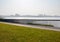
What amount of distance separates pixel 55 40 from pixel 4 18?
9.39 meters

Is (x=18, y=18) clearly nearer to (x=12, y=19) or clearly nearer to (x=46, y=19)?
(x=12, y=19)

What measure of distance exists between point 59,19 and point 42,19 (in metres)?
1.45

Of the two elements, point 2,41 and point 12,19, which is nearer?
point 2,41

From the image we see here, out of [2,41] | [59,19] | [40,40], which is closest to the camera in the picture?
[2,41]

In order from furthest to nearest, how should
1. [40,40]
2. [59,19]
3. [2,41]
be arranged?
[59,19], [40,40], [2,41]

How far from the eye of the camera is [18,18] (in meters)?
13.0

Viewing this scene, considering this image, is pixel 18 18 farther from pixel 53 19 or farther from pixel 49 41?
pixel 49 41

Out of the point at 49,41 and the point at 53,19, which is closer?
the point at 49,41

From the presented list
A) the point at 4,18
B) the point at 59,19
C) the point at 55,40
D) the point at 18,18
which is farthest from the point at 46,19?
the point at 55,40

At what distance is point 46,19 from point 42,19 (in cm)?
34

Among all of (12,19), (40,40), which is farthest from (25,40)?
(12,19)

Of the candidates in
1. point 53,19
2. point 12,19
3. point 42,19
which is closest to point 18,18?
point 12,19

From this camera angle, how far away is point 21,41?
3.48 m

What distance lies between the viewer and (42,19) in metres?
13.1
